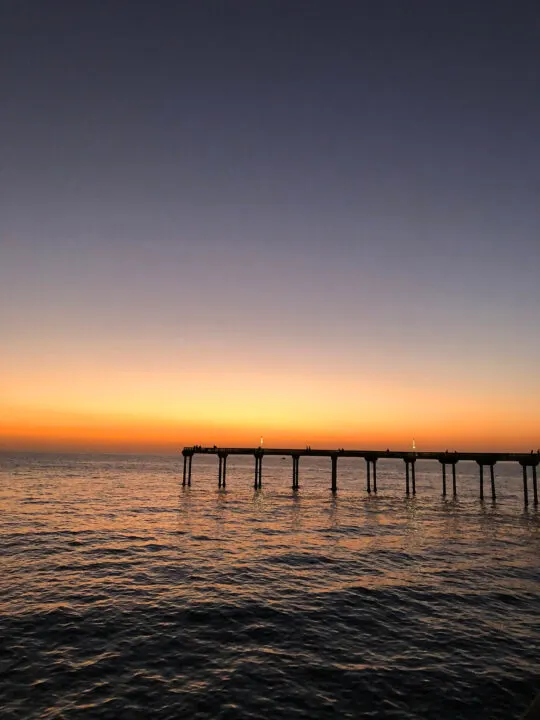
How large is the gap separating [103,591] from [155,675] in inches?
330

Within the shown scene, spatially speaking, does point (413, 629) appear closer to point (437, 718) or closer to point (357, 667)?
point (357, 667)

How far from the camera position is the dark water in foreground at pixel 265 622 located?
38.8 feet

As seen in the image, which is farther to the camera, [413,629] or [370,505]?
[370,505]

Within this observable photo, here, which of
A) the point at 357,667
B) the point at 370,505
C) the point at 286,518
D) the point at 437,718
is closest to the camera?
the point at 437,718

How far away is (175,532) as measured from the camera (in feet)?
113

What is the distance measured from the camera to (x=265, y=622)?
1692 centimetres

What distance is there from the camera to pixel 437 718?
11102 mm

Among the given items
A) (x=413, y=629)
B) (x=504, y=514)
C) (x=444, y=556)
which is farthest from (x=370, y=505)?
(x=413, y=629)

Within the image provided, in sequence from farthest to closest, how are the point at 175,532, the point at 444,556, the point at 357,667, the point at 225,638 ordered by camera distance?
the point at 175,532
the point at 444,556
the point at 225,638
the point at 357,667

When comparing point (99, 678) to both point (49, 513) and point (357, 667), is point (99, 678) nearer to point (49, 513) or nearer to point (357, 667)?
point (357, 667)

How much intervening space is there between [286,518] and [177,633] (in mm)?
27128

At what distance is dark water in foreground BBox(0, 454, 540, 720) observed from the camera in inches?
465

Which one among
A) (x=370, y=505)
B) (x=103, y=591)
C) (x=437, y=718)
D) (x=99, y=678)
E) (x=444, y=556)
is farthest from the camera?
(x=370, y=505)

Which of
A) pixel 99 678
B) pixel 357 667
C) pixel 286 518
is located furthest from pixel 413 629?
pixel 286 518
